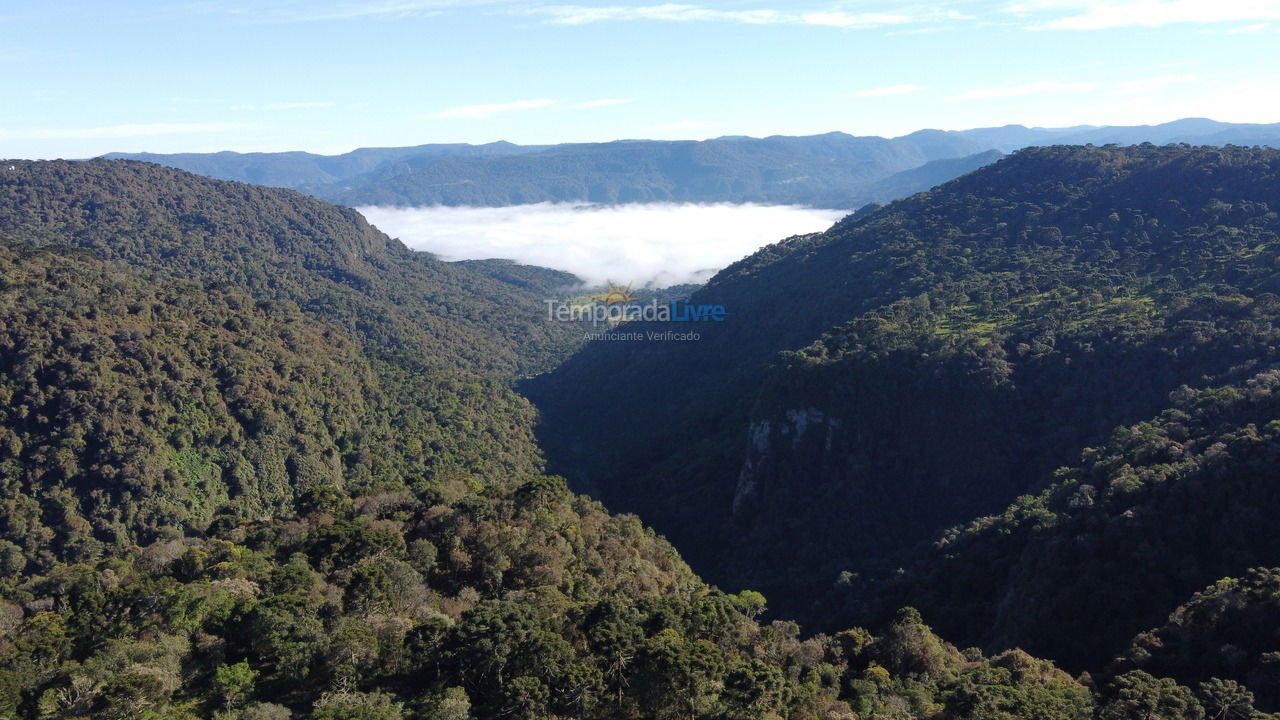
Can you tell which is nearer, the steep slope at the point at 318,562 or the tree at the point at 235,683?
the tree at the point at 235,683

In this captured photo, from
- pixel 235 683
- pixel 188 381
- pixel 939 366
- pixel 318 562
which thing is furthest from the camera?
pixel 939 366

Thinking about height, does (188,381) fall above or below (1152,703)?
above

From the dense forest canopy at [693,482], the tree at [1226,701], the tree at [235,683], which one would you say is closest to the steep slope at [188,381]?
the dense forest canopy at [693,482]

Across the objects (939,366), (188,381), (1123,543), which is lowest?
(1123,543)

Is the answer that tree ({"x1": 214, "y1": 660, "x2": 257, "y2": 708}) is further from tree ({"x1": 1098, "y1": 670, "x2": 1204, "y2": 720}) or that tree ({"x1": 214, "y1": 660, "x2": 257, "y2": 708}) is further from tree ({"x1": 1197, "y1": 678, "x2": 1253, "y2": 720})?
tree ({"x1": 1197, "y1": 678, "x2": 1253, "y2": 720})

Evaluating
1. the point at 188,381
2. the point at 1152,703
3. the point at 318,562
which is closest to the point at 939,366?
the point at 1152,703

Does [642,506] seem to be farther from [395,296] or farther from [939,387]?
[395,296]

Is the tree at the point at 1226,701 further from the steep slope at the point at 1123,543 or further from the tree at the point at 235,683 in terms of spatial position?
the tree at the point at 235,683

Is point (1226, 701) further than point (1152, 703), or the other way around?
point (1226, 701)

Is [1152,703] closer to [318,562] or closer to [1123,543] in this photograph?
[1123,543]
